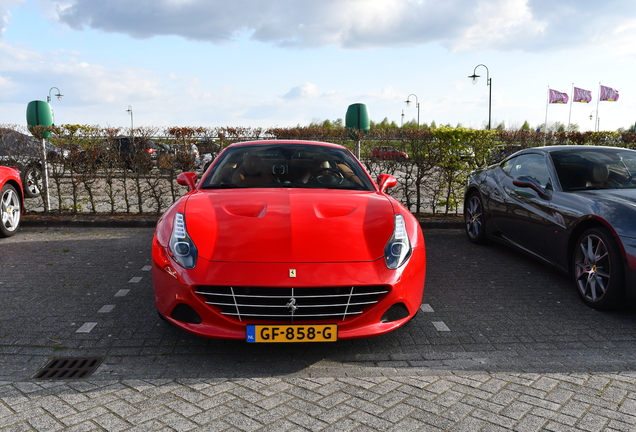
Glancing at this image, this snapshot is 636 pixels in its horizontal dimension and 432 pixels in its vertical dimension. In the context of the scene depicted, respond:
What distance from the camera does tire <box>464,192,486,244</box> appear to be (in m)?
7.27

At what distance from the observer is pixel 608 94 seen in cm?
4959

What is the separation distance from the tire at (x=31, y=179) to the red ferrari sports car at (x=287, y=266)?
7.13 metres

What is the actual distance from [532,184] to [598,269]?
138 cm

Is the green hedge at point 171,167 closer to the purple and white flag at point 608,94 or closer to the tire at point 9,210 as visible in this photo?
the tire at point 9,210

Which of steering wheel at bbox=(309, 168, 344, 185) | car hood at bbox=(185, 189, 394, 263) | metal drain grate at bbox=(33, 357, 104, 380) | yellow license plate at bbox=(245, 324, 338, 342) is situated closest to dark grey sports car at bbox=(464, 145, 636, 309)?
car hood at bbox=(185, 189, 394, 263)

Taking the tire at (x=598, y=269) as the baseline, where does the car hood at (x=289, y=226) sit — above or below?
above

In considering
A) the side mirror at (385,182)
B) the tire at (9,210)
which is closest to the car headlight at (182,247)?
the side mirror at (385,182)

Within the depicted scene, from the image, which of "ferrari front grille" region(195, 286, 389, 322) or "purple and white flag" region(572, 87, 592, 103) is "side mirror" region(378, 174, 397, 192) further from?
"purple and white flag" region(572, 87, 592, 103)

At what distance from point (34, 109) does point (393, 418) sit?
391 inches

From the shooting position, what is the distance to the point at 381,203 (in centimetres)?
427

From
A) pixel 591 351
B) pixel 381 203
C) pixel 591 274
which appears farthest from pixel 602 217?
pixel 381 203

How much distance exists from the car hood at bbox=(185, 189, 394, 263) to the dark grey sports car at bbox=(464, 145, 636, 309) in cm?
200

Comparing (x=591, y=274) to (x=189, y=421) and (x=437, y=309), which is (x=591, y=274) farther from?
(x=189, y=421)

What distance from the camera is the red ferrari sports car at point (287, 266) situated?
3326mm
